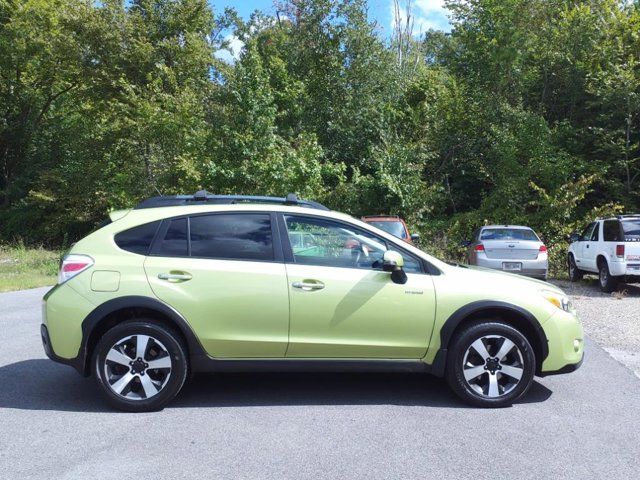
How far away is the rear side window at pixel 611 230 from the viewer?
42.9 ft

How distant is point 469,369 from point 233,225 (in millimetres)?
2399

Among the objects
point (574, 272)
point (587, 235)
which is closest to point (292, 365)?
point (587, 235)

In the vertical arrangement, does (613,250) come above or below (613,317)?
above

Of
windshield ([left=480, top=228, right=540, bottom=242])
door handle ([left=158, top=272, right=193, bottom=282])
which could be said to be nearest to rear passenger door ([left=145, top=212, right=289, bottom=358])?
door handle ([left=158, top=272, right=193, bottom=282])

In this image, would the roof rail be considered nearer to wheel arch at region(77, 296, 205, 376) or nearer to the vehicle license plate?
wheel arch at region(77, 296, 205, 376)

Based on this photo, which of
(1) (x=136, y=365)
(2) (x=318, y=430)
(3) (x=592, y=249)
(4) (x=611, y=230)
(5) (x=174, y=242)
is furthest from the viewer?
(3) (x=592, y=249)

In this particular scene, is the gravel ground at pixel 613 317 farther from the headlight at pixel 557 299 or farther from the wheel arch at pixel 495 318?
the wheel arch at pixel 495 318

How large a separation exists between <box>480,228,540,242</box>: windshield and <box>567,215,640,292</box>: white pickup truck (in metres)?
1.33

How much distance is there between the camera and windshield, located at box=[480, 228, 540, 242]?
567 inches

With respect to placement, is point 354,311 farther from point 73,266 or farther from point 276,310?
point 73,266

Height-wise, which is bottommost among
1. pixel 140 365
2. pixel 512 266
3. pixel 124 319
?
pixel 512 266

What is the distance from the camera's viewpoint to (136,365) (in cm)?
493

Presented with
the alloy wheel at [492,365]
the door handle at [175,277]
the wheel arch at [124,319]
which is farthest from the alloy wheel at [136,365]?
the alloy wheel at [492,365]

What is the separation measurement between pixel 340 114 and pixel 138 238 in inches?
838
